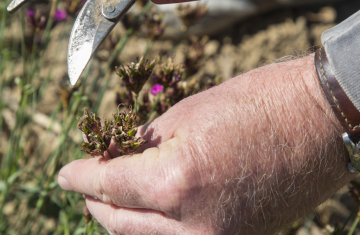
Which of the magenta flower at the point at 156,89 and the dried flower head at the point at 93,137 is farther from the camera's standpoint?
the magenta flower at the point at 156,89

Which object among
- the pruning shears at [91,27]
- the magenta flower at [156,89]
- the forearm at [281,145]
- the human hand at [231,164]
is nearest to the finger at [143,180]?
the human hand at [231,164]

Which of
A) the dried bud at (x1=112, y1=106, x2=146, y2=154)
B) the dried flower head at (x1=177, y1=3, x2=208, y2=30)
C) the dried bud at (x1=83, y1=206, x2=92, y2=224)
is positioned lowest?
the dried bud at (x1=83, y1=206, x2=92, y2=224)

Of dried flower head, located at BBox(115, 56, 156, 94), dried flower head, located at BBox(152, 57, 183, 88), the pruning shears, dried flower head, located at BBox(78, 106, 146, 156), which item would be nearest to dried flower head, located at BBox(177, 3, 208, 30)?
dried flower head, located at BBox(152, 57, 183, 88)

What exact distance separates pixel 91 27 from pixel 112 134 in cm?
30

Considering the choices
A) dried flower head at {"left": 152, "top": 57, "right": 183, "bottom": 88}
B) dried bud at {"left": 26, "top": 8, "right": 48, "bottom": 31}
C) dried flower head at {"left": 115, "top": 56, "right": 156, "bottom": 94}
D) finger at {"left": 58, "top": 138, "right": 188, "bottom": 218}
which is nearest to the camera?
finger at {"left": 58, "top": 138, "right": 188, "bottom": 218}

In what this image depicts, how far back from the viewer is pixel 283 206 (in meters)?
0.79

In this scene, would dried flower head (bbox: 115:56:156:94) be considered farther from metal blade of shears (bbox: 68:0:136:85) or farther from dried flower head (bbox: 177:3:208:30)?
dried flower head (bbox: 177:3:208:30)

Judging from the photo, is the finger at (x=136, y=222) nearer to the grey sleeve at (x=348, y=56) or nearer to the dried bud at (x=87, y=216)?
the dried bud at (x=87, y=216)

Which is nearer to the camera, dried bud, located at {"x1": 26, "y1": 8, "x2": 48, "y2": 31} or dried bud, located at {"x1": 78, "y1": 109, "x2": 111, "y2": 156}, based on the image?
dried bud, located at {"x1": 78, "y1": 109, "x2": 111, "y2": 156}

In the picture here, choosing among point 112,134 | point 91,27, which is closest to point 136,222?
point 112,134

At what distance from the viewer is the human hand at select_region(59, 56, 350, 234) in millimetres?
694

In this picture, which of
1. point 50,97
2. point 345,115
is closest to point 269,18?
point 345,115

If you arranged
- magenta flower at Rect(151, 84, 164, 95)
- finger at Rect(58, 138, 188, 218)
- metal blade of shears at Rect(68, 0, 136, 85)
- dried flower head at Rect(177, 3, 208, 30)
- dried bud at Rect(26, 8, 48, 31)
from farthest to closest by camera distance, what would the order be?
dried flower head at Rect(177, 3, 208, 30), dried bud at Rect(26, 8, 48, 31), magenta flower at Rect(151, 84, 164, 95), metal blade of shears at Rect(68, 0, 136, 85), finger at Rect(58, 138, 188, 218)

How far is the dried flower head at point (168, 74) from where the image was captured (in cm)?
110
